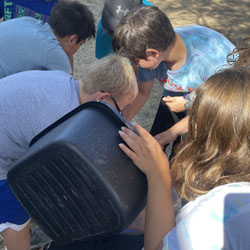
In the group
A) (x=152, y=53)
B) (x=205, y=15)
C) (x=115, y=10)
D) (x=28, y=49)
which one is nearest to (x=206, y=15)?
(x=205, y=15)

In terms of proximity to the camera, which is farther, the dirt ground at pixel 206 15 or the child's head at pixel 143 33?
the dirt ground at pixel 206 15

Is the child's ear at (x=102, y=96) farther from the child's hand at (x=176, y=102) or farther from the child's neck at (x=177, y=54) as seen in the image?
the child's hand at (x=176, y=102)

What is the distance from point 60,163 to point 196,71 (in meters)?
1.44

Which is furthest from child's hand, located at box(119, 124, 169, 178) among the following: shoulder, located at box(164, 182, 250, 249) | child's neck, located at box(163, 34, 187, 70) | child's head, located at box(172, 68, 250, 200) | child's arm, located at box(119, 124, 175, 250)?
child's neck, located at box(163, 34, 187, 70)

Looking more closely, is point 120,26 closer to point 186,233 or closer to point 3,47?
point 3,47

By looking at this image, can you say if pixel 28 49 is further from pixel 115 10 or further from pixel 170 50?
pixel 115 10

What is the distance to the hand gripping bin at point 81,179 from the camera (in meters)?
1.16

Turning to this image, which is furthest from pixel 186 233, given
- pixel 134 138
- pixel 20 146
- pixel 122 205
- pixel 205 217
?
pixel 20 146

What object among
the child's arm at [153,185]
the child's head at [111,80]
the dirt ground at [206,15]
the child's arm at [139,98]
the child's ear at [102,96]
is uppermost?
the child's head at [111,80]

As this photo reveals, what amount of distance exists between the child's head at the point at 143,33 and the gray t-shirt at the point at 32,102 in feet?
2.03

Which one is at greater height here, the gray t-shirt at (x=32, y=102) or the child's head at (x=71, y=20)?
the child's head at (x=71, y=20)

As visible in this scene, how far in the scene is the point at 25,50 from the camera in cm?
206

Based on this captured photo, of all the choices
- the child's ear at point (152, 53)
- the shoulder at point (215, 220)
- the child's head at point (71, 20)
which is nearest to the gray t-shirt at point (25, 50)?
the child's head at point (71, 20)

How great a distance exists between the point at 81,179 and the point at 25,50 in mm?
1169
